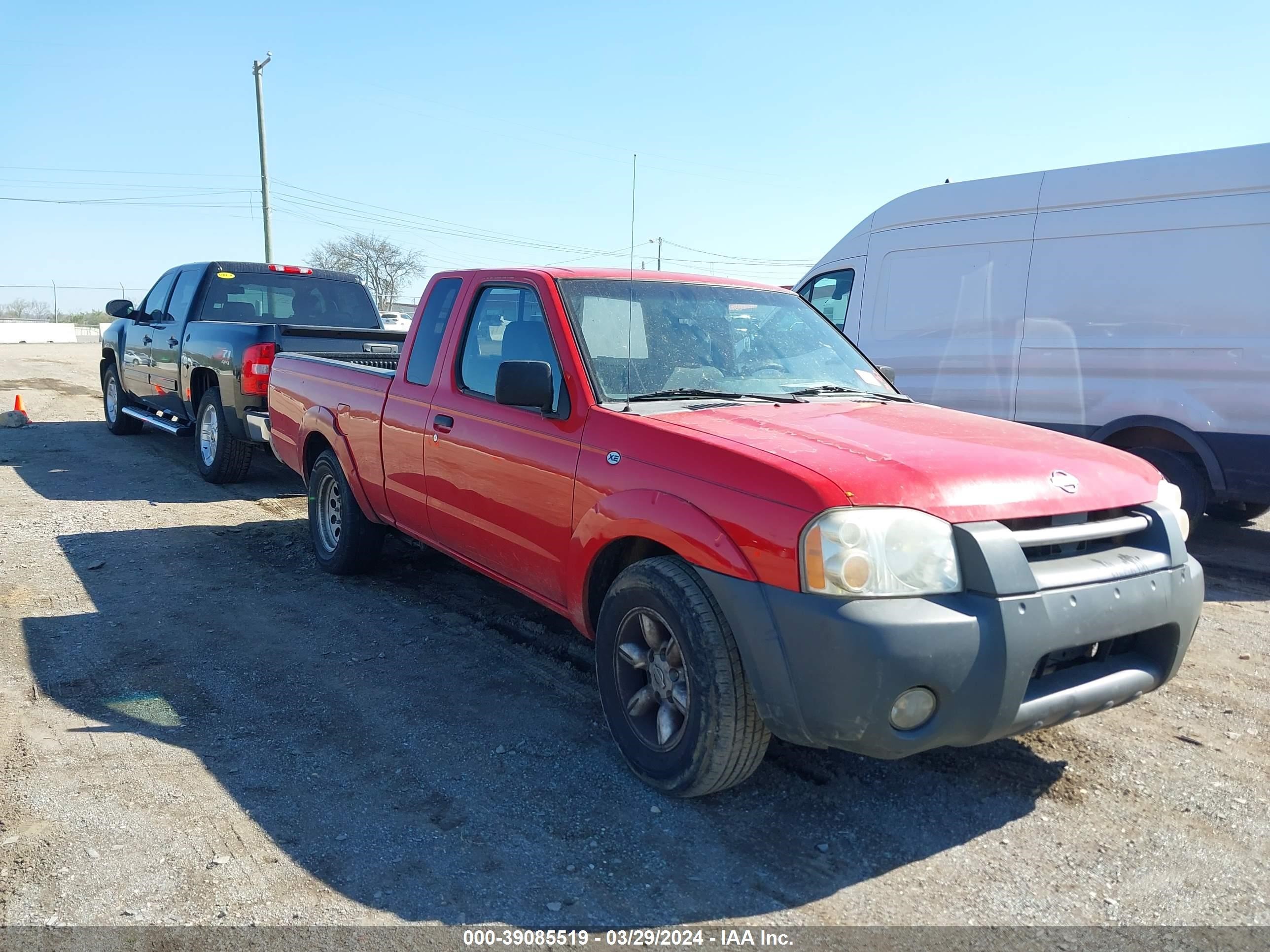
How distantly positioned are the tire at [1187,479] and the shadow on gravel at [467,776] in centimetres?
407

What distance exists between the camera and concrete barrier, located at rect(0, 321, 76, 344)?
46.0m

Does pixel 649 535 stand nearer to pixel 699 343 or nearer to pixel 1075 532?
pixel 699 343

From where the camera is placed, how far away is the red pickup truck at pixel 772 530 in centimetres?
280

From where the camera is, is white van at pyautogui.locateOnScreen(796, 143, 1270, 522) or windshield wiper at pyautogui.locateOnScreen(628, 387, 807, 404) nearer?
windshield wiper at pyautogui.locateOnScreen(628, 387, 807, 404)

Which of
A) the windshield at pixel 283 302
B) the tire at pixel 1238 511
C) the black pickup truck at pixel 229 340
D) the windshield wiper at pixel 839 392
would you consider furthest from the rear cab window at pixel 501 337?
the tire at pixel 1238 511

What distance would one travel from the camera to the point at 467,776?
3543 mm

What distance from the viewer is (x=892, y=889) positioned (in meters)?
2.88

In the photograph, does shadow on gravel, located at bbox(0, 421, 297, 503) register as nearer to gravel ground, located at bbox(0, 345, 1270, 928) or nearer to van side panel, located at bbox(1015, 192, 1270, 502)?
gravel ground, located at bbox(0, 345, 1270, 928)

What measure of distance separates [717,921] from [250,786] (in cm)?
181

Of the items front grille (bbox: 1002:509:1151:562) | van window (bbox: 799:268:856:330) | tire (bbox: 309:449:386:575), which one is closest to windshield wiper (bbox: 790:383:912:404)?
front grille (bbox: 1002:509:1151:562)

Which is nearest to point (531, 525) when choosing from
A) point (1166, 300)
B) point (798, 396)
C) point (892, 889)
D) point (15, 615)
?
point (798, 396)

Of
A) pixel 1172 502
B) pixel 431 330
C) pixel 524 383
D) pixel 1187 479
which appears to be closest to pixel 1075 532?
pixel 1172 502

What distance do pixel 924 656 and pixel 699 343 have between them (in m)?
1.95

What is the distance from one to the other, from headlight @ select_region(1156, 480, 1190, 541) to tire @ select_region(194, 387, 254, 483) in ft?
24.8
